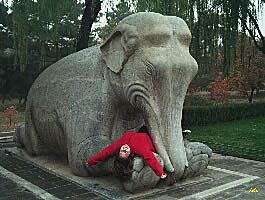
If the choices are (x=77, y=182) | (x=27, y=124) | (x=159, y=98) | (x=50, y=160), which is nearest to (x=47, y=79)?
(x=27, y=124)

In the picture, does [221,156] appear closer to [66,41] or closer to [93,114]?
[93,114]

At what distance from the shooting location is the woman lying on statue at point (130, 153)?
3885mm

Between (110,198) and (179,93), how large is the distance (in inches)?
58.4

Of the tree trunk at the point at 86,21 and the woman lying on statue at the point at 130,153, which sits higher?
the tree trunk at the point at 86,21

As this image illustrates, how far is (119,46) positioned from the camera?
15.1ft

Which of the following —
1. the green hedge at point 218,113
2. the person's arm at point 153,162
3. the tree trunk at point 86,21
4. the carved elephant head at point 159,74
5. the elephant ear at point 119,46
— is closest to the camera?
the person's arm at point 153,162

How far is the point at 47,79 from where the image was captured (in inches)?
220

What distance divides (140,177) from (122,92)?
3.72 feet

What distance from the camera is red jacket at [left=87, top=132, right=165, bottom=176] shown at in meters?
3.87

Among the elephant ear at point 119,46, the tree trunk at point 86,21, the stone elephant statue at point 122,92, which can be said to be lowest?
the stone elephant statue at point 122,92

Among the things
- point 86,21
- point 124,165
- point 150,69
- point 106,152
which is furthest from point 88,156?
point 86,21

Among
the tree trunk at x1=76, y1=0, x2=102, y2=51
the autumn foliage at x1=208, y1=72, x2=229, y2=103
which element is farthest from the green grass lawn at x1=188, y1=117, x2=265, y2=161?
the autumn foliage at x1=208, y1=72, x2=229, y2=103

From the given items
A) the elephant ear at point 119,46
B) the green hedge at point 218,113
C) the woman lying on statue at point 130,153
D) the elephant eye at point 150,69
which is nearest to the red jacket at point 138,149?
the woman lying on statue at point 130,153

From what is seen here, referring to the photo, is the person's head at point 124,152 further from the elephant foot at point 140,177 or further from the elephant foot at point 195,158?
the elephant foot at point 195,158
